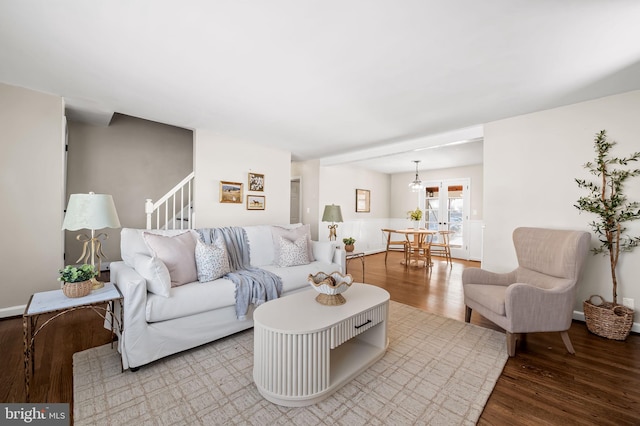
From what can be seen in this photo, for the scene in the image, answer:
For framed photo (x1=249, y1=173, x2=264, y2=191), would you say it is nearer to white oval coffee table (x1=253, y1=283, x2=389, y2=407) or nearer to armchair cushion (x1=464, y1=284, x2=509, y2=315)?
white oval coffee table (x1=253, y1=283, x2=389, y2=407)

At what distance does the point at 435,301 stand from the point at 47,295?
12.4ft

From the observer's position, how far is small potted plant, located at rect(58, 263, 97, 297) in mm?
1805

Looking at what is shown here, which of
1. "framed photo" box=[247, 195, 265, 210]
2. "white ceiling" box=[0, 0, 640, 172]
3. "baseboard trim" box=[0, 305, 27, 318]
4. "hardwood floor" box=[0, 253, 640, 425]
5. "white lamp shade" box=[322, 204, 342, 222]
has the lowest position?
"hardwood floor" box=[0, 253, 640, 425]

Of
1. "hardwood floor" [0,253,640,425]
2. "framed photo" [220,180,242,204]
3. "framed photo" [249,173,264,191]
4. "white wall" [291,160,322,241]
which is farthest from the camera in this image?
"white wall" [291,160,322,241]

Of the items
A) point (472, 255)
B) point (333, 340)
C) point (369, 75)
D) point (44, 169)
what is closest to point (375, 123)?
point (369, 75)

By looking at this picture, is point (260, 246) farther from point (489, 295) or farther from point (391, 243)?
point (391, 243)

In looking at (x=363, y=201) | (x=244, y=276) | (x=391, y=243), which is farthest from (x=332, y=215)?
(x=363, y=201)

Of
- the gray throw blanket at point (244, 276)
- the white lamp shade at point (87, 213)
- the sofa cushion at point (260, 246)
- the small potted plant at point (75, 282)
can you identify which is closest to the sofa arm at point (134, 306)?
the small potted plant at point (75, 282)

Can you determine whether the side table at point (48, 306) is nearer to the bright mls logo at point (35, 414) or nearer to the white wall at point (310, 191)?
the bright mls logo at point (35, 414)

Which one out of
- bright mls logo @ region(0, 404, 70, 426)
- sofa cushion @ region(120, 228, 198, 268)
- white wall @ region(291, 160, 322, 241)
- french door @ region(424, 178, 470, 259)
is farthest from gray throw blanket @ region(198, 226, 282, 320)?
french door @ region(424, 178, 470, 259)

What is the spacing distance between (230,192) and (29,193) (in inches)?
86.5

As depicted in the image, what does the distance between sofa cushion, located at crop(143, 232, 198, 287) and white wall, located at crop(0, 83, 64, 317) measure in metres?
1.44

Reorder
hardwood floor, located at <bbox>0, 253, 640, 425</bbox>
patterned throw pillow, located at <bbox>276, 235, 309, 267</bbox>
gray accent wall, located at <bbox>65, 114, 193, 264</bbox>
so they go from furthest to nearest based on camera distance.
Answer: gray accent wall, located at <bbox>65, 114, 193, 264</bbox> < patterned throw pillow, located at <bbox>276, 235, 309, 267</bbox> < hardwood floor, located at <bbox>0, 253, 640, 425</bbox>

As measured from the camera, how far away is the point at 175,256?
2.38 metres
